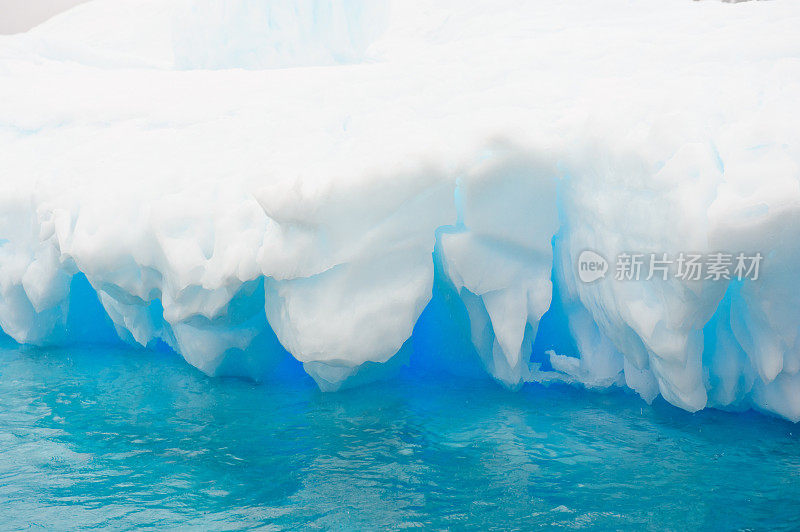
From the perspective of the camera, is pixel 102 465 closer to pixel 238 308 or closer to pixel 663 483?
pixel 238 308

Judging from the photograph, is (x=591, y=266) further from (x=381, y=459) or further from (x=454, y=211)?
(x=381, y=459)

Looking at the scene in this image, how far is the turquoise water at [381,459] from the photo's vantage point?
3.78 m

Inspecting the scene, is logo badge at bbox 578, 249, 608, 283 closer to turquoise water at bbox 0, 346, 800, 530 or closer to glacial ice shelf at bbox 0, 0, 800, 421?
glacial ice shelf at bbox 0, 0, 800, 421

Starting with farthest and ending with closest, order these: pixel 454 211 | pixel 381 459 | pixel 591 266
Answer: pixel 454 211 < pixel 591 266 < pixel 381 459

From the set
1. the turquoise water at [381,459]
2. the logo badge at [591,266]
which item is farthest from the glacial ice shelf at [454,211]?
the turquoise water at [381,459]

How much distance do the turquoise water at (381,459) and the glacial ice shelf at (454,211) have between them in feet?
1.03

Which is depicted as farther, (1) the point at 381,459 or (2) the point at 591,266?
(2) the point at 591,266

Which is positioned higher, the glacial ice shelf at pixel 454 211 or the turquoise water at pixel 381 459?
the glacial ice shelf at pixel 454 211

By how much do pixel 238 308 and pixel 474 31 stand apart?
5.11m

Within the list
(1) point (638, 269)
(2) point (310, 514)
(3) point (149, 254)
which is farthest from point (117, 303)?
(1) point (638, 269)

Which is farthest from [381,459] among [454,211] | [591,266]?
[591,266]

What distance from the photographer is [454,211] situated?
508cm

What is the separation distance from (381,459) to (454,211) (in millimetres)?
1689

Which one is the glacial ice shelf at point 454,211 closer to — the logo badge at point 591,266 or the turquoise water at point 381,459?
the logo badge at point 591,266
